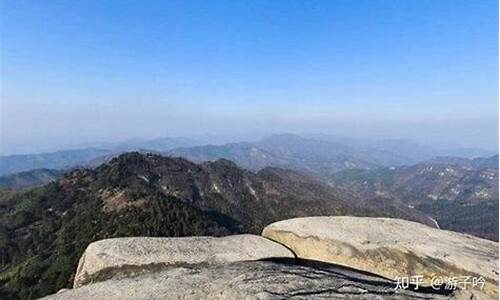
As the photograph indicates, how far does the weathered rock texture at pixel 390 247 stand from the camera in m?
16.2

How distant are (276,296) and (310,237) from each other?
8.48 meters

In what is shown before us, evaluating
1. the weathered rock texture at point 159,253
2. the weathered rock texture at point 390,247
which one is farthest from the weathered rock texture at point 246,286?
the weathered rock texture at point 390,247

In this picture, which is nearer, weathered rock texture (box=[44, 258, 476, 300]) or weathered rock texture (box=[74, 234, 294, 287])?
weathered rock texture (box=[44, 258, 476, 300])

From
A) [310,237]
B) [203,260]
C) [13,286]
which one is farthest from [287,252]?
[13,286]

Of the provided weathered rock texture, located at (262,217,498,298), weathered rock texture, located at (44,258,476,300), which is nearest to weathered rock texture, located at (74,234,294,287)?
weathered rock texture, located at (262,217,498,298)

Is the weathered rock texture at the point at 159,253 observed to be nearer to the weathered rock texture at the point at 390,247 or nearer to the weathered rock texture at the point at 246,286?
the weathered rock texture at the point at 390,247

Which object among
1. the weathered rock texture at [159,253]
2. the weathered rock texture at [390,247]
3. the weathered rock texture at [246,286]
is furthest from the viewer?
the weathered rock texture at [390,247]

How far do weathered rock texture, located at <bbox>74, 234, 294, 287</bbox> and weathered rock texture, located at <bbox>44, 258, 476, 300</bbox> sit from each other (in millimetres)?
2367

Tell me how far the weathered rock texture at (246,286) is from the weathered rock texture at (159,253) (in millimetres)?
Result: 2367

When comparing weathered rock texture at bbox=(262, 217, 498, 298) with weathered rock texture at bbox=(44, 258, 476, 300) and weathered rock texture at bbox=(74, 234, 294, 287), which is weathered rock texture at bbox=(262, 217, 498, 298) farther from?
weathered rock texture at bbox=(44, 258, 476, 300)

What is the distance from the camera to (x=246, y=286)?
Answer: 38.4 ft

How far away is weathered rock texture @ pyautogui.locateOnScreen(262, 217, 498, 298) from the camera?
637 inches

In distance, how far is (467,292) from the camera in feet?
44.6

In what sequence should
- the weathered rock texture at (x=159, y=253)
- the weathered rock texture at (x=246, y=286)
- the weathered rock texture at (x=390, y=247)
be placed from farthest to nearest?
the weathered rock texture at (x=390, y=247)
the weathered rock texture at (x=159, y=253)
the weathered rock texture at (x=246, y=286)
